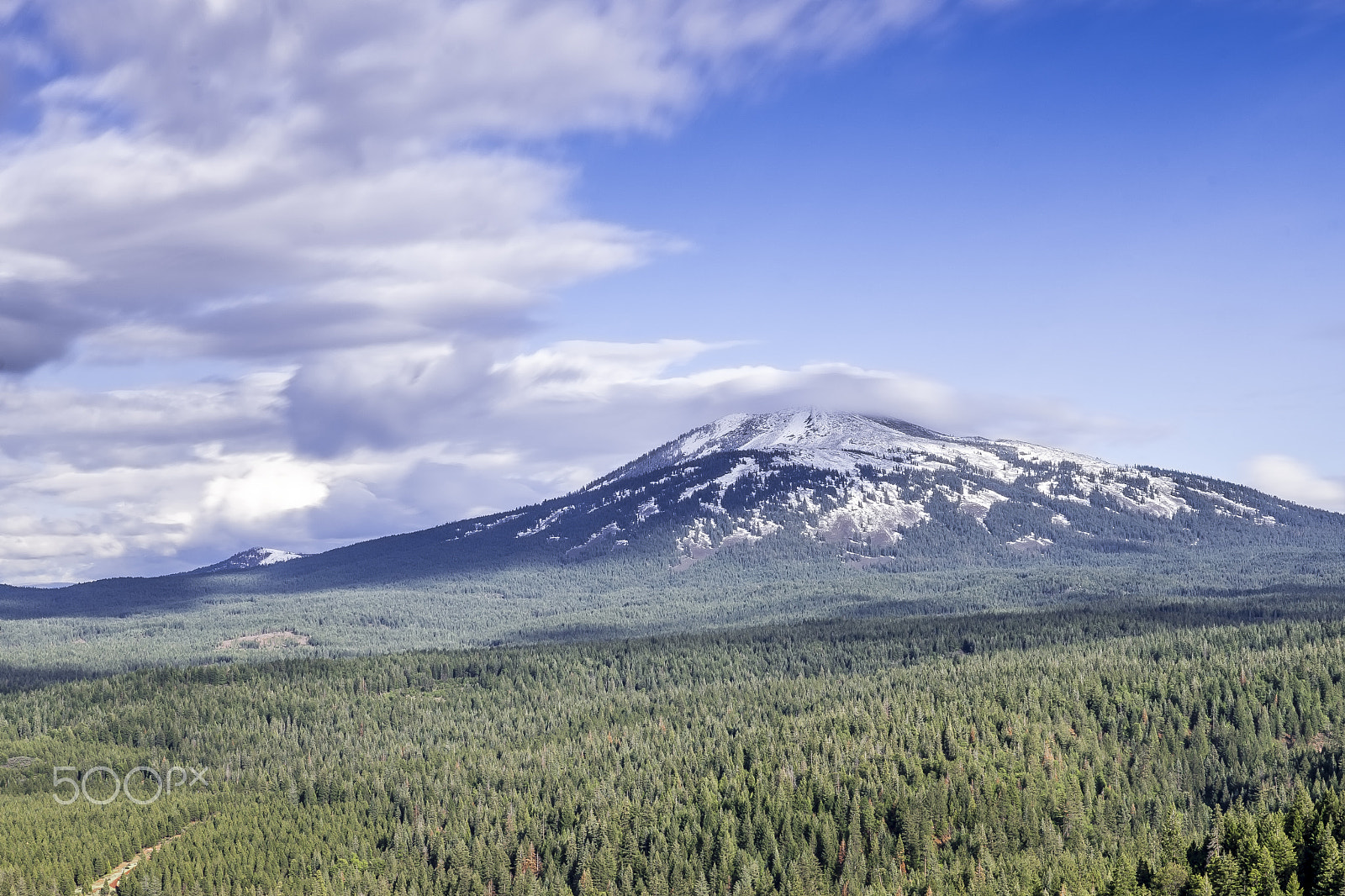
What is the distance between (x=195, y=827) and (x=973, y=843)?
117m

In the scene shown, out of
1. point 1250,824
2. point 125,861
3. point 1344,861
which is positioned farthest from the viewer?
point 125,861

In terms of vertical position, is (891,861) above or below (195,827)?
below

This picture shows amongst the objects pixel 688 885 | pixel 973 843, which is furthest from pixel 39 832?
pixel 973 843

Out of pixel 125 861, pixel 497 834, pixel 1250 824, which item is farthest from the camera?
pixel 497 834

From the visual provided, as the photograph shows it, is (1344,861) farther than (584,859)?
No

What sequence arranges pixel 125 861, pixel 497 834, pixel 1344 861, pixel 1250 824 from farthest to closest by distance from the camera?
1. pixel 497 834
2. pixel 125 861
3. pixel 1250 824
4. pixel 1344 861

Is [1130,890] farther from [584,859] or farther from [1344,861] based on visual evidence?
[584,859]

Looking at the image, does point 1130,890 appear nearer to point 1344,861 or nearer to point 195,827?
point 1344,861

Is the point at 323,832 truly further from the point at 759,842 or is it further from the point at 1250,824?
the point at 1250,824

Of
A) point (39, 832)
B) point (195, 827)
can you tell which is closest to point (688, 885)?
point (195, 827)

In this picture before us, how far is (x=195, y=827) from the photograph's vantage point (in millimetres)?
192375

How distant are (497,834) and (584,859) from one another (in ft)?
48.3

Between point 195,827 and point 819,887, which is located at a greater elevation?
point 195,827

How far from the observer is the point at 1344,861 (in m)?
151
